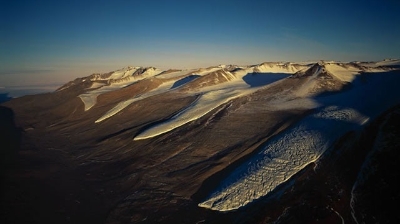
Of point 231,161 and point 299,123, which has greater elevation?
point 299,123

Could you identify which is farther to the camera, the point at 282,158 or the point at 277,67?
the point at 277,67

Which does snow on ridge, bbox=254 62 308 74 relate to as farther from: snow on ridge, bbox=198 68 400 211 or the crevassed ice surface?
the crevassed ice surface

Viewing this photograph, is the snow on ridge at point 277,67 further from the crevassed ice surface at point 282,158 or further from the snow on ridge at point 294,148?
the crevassed ice surface at point 282,158

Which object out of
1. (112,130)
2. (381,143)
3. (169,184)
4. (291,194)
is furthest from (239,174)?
(112,130)

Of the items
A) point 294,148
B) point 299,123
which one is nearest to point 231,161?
point 294,148

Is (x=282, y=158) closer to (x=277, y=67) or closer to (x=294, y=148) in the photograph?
(x=294, y=148)

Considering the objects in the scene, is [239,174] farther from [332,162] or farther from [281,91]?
[281,91]

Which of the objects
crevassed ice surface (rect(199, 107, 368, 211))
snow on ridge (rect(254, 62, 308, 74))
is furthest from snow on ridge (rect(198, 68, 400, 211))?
snow on ridge (rect(254, 62, 308, 74))
